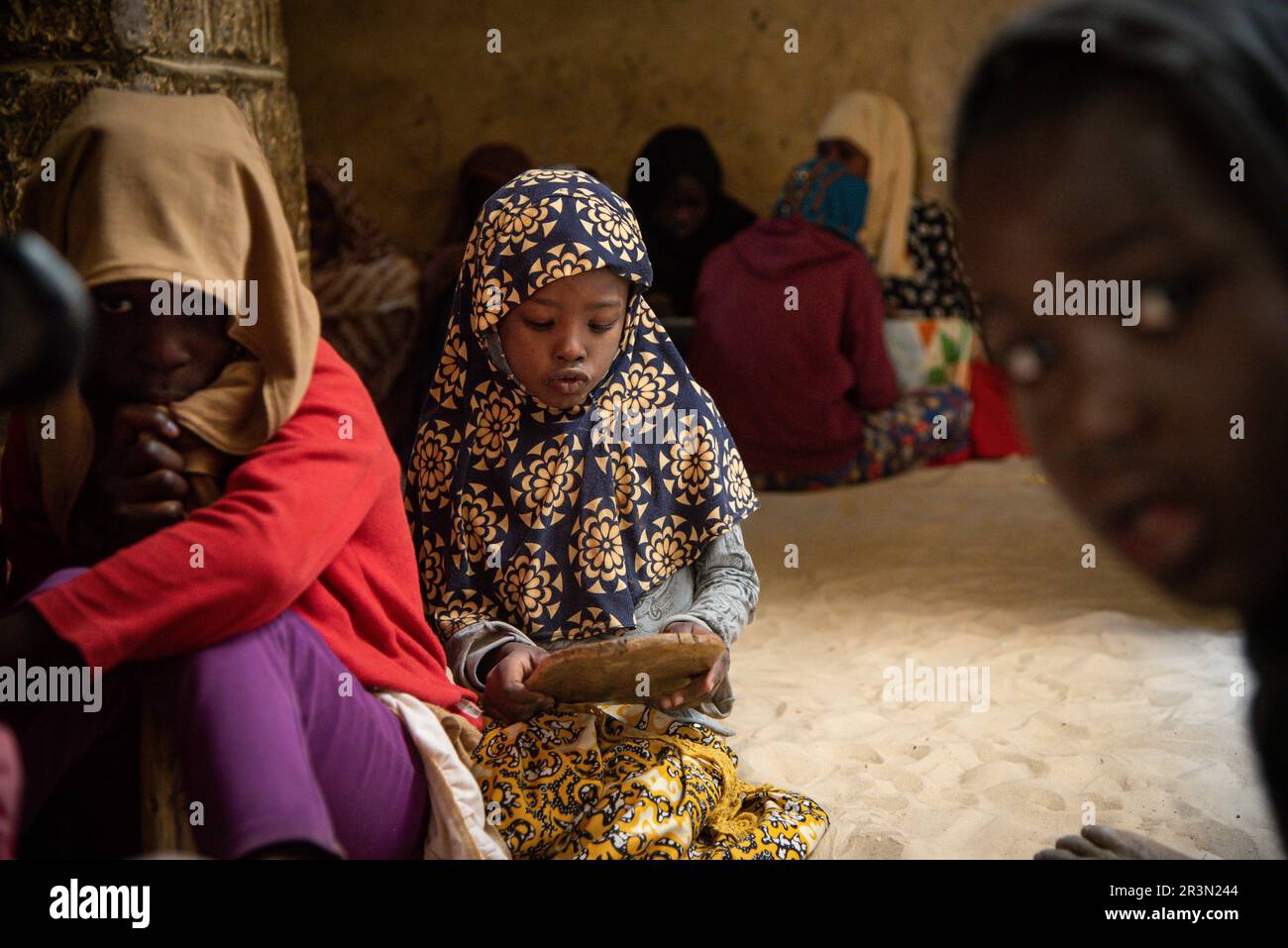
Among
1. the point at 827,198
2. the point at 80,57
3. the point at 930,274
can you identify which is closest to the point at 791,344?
the point at 827,198

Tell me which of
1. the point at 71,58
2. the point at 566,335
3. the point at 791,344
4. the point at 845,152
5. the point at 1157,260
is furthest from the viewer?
the point at 845,152

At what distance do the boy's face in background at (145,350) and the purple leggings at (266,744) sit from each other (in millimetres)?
278

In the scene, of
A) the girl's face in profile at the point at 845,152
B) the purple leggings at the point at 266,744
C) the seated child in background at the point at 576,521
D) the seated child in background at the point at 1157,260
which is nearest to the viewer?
the seated child in background at the point at 1157,260

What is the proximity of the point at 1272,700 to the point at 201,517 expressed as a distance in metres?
1.33

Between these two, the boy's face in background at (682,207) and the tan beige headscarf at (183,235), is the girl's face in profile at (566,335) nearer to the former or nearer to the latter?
the tan beige headscarf at (183,235)

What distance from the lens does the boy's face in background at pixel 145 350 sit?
5.55 ft

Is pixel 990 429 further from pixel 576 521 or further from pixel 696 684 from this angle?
pixel 696 684

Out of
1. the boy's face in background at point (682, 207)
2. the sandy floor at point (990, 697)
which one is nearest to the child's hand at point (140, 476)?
the sandy floor at point (990, 697)

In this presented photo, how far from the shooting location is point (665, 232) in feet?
24.0

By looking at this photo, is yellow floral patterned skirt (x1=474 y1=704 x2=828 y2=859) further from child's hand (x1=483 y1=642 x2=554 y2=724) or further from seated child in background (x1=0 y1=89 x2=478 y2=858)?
seated child in background (x1=0 y1=89 x2=478 y2=858)

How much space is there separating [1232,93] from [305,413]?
4.64 ft

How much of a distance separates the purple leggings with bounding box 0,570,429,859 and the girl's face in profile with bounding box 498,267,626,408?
677mm

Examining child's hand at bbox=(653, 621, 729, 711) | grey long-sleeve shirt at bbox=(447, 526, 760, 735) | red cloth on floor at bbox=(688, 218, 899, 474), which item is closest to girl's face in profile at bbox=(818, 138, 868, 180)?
red cloth on floor at bbox=(688, 218, 899, 474)

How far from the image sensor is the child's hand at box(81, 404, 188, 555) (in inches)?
67.9
